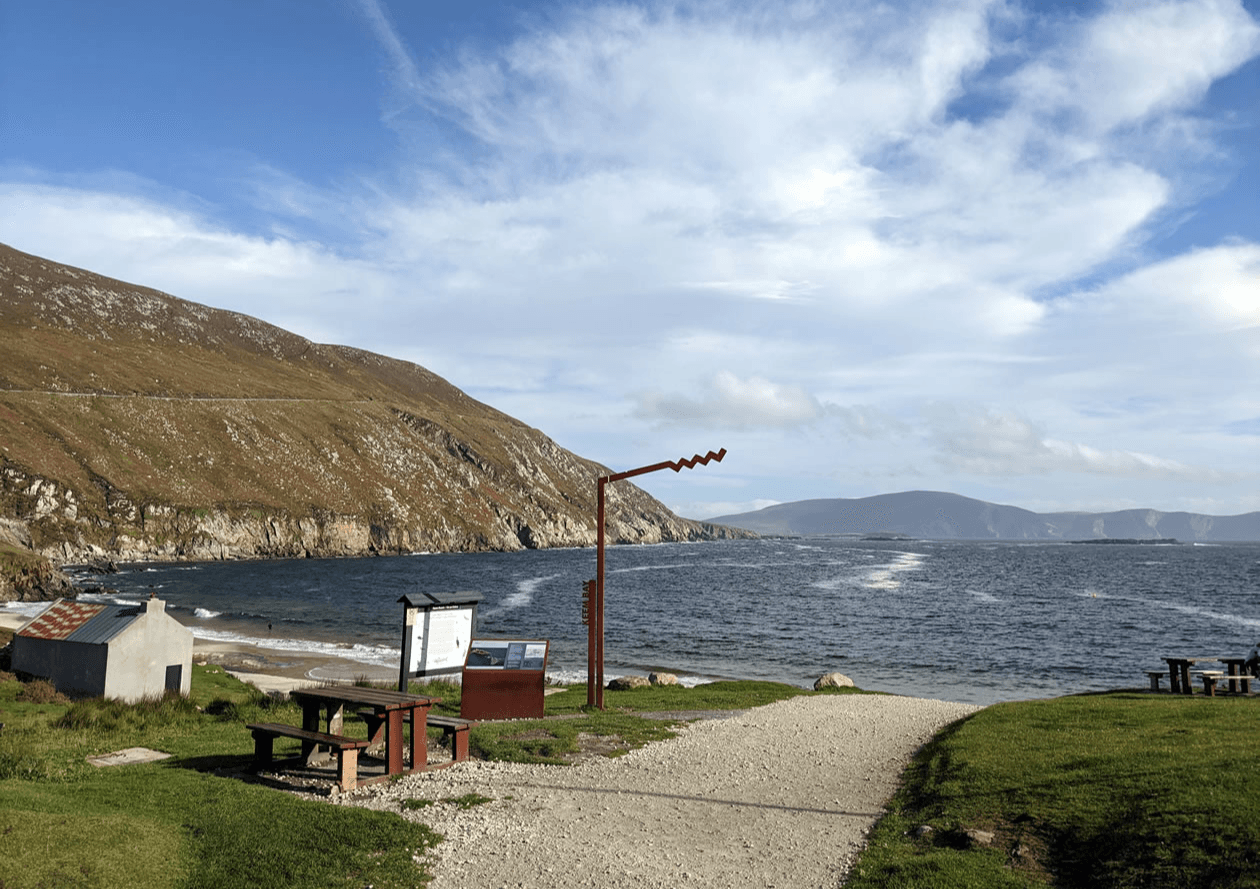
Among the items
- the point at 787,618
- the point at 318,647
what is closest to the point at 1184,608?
the point at 787,618

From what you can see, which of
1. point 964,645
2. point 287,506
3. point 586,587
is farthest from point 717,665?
point 287,506

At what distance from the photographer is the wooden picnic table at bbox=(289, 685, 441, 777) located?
13.9 metres

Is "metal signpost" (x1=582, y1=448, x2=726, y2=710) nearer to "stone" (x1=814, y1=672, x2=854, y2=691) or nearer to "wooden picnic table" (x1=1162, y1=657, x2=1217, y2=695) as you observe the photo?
"stone" (x1=814, y1=672, x2=854, y2=691)

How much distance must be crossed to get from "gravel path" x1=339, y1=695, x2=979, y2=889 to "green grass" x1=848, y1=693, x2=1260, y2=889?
34.7 inches

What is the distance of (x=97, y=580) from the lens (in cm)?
7706

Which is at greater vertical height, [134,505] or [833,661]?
[134,505]

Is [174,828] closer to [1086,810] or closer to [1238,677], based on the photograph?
[1086,810]

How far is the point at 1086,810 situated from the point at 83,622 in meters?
24.9

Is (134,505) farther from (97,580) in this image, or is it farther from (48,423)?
(97,580)

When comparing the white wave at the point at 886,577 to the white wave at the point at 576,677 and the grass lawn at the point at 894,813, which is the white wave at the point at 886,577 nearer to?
the white wave at the point at 576,677

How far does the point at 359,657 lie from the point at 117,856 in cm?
3521

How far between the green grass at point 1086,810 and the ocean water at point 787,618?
2147 cm

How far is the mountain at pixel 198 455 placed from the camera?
10350cm

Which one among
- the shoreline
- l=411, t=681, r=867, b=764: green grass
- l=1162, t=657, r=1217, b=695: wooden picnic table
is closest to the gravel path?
l=411, t=681, r=867, b=764: green grass
